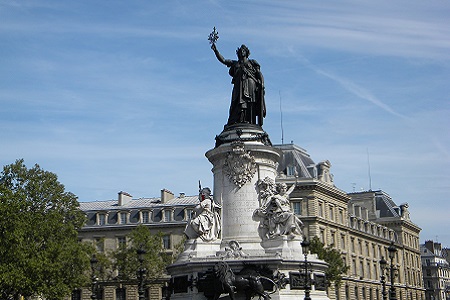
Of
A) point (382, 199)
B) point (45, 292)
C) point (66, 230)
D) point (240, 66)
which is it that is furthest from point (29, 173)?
point (382, 199)

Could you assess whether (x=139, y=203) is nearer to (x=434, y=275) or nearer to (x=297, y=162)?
(x=297, y=162)

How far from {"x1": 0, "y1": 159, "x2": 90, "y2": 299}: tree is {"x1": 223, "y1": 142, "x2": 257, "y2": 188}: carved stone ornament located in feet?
Answer: 66.6

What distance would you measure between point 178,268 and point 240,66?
1051 cm

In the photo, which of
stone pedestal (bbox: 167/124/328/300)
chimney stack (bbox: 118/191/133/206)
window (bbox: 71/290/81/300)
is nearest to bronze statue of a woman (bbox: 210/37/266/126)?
stone pedestal (bbox: 167/124/328/300)

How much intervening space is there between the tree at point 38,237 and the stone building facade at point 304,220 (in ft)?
89.4

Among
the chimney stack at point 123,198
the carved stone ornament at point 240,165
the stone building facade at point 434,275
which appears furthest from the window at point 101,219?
the stone building facade at point 434,275

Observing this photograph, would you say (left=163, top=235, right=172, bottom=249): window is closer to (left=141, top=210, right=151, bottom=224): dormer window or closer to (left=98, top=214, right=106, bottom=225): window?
(left=141, top=210, right=151, bottom=224): dormer window

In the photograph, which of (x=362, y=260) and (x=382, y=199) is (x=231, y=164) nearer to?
(x=362, y=260)

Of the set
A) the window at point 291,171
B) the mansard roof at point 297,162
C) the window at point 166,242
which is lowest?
the window at point 166,242

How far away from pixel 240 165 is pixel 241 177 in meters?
0.54

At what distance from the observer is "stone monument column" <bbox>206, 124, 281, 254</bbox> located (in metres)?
29.8

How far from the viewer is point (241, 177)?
99.7ft

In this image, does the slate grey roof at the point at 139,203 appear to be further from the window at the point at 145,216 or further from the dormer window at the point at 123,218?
the dormer window at the point at 123,218

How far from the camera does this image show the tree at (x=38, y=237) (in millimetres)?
45156
